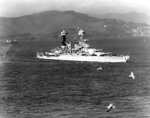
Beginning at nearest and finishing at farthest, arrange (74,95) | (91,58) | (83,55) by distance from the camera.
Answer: (74,95)
(91,58)
(83,55)

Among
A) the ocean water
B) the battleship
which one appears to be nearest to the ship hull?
the battleship

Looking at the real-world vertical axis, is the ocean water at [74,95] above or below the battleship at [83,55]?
below

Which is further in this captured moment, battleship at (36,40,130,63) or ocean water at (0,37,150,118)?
battleship at (36,40,130,63)

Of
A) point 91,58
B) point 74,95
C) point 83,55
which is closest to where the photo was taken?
point 74,95

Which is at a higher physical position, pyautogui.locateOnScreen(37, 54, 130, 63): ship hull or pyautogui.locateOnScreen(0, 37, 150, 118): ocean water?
pyautogui.locateOnScreen(37, 54, 130, 63): ship hull

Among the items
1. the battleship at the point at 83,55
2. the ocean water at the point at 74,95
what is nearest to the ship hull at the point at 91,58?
the battleship at the point at 83,55

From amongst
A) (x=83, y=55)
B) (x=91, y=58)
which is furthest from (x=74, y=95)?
(x=83, y=55)

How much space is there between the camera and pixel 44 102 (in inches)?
2923

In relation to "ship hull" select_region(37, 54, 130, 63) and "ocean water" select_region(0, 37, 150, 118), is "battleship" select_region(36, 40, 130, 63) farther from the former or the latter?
"ocean water" select_region(0, 37, 150, 118)

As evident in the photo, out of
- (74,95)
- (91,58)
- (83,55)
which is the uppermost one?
(83,55)

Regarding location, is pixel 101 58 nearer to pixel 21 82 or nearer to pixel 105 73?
pixel 105 73

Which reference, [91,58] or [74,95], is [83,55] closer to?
[91,58]

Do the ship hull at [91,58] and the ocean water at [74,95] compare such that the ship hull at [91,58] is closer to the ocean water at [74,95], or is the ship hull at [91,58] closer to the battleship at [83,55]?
the battleship at [83,55]

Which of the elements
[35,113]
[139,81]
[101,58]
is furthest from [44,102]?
[101,58]
